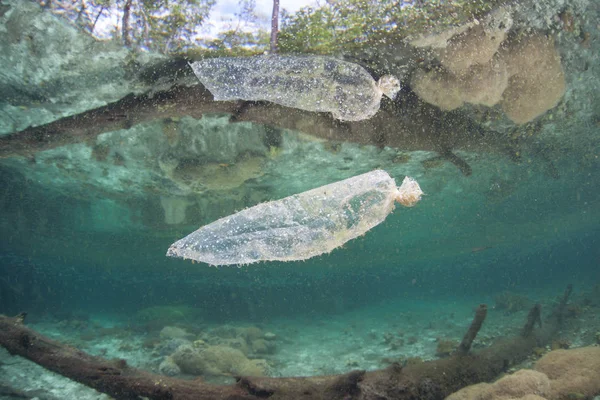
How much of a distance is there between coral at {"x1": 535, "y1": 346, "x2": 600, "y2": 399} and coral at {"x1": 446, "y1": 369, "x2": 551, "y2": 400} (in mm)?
317

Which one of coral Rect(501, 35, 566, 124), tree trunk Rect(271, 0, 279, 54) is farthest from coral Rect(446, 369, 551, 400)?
tree trunk Rect(271, 0, 279, 54)

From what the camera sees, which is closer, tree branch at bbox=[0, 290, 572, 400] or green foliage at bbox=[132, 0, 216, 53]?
tree branch at bbox=[0, 290, 572, 400]

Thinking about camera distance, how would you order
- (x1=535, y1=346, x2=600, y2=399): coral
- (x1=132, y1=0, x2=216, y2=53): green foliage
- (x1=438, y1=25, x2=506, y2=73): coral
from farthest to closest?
(x1=438, y1=25, x2=506, y2=73): coral, (x1=132, y1=0, x2=216, y2=53): green foliage, (x1=535, y1=346, x2=600, y2=399): coral

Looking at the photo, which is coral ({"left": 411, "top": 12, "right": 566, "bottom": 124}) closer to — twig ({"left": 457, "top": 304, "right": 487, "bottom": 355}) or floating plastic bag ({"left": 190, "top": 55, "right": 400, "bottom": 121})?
floating plastic bag ({"left": 190, "top": 55, "right": 400, "bottom": 121})

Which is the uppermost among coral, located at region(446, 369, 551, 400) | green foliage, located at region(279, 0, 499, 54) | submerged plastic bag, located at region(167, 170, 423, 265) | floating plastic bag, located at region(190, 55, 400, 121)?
green foliage, located at region(279, 0, 499, 54)

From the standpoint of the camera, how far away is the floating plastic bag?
546cm

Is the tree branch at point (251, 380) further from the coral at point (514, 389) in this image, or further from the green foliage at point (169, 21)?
the green foliage at point (169, 21)

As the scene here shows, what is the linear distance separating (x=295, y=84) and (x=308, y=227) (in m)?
2.82

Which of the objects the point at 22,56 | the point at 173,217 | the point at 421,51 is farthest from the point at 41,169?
the point at 421,51

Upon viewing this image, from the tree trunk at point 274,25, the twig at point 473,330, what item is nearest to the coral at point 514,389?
the twig at point 473,330

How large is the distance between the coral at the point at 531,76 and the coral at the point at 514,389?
21.3 feet

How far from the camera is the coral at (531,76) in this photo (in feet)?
23.8

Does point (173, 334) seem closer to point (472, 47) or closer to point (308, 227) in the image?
point (308, 227)

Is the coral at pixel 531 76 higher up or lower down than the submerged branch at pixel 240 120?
higher up
